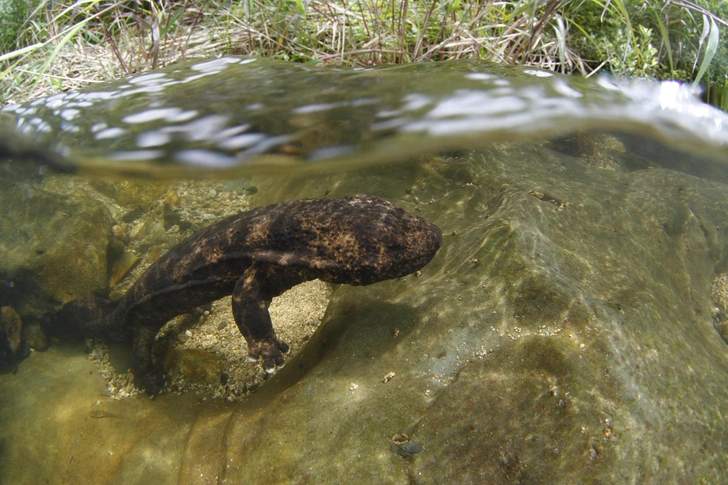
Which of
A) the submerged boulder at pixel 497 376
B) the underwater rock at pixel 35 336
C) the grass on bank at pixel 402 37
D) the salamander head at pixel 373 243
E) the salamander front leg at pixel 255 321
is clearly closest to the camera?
the submerged boulder at pixel 497 376

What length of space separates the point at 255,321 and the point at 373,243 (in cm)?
136

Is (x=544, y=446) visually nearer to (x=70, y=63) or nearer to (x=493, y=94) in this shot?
(x=493, y=94)

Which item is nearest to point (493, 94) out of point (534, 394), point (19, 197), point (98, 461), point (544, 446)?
point (534, 394)

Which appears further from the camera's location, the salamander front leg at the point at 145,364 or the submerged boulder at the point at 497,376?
the salamander front leg at the point at 145,364

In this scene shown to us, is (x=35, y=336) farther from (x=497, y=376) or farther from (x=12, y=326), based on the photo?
(x=497, y=376)

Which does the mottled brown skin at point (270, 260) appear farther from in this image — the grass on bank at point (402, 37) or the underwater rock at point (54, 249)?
the grass on bank at point (402, 37)

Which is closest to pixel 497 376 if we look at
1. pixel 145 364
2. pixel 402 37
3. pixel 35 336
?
pixel 145 364

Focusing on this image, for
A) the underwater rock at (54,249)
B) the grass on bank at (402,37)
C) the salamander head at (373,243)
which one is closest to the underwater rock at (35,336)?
the underwater rock at (54,249)

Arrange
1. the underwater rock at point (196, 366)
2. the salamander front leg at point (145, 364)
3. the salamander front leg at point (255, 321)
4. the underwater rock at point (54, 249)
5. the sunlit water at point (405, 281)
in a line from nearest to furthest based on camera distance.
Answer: the sunlit water at point (405, 281)
the salamander front leg at point (255, 321)
the underwater rock at point (196, 366)
the salamander front leg at point (145, 364)
the underwater rock at point (54, 249)

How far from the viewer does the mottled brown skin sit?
318cm

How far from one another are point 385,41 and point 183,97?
312 cm

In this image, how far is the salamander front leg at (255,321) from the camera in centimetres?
362

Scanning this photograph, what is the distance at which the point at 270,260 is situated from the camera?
140 inches

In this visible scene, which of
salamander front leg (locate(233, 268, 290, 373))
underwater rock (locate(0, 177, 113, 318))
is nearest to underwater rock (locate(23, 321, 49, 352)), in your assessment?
underwater rock (locate(0, 177, 113, 318))
